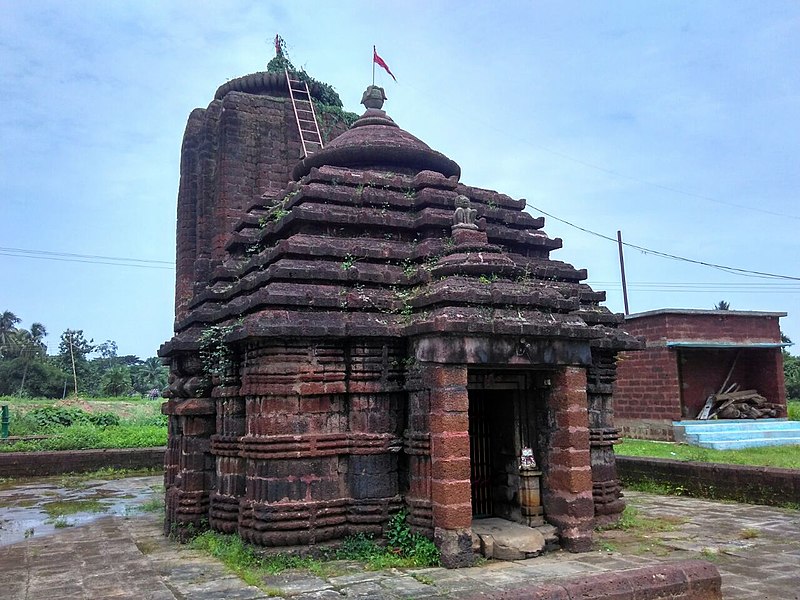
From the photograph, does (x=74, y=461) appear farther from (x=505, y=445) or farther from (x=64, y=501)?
(x=505, y=445)

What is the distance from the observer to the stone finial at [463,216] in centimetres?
823

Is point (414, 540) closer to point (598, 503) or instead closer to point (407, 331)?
point (407, 331)

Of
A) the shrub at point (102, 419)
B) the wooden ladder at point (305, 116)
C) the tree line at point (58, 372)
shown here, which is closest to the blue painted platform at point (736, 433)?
the wooden ladder at point (305, 116)

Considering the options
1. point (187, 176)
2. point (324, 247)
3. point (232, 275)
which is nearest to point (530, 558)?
point (324, 247)

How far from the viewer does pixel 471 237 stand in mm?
8086

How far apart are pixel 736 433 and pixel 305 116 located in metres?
13.7

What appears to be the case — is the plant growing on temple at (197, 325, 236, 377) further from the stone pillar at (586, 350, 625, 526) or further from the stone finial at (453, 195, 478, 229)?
the stone pillar at (586, 350, 625, 526)

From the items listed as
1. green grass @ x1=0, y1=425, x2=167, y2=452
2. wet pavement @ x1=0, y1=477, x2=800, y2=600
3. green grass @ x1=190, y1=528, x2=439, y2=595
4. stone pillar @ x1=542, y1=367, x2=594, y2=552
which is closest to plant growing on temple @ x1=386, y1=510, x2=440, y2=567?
green grass @ x1=190, y1=528, x2=439, y2=595

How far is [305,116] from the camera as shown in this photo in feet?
→ 41.5

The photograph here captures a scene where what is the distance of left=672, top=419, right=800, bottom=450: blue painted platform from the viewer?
16.8m

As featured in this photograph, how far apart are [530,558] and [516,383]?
2064 millimetres

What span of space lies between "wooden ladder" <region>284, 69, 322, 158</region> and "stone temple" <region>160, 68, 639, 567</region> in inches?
104

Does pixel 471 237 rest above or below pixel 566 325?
above

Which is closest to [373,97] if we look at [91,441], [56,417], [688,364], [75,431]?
[688,364]
